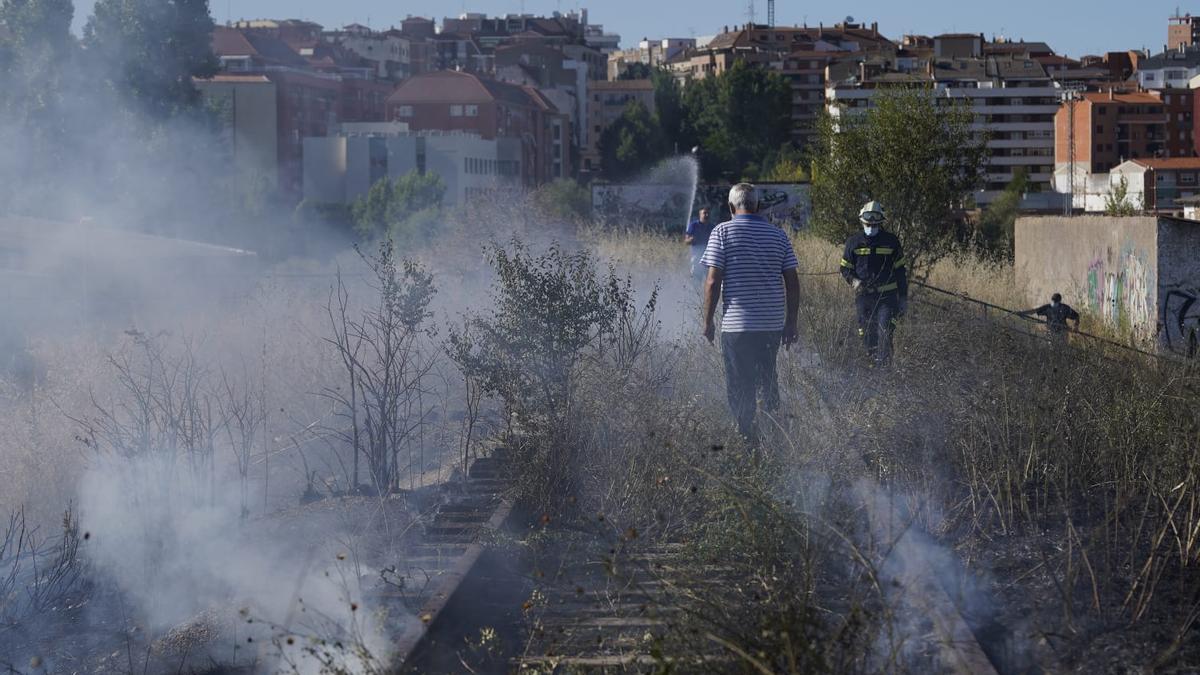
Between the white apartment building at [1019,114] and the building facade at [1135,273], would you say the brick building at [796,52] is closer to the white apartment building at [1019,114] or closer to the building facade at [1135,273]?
the white apartment building at [1019,114]

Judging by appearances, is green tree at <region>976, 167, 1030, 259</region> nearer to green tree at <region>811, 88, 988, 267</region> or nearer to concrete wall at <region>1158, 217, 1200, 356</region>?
green tree at <region>811, 88, 988, 267</region>

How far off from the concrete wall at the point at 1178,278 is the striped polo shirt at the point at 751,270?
8.15 m

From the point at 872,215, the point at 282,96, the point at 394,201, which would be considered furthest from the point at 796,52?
the point at 872,215

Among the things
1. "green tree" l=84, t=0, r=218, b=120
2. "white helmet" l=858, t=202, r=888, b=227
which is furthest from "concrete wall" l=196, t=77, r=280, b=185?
"white helmet" l=858, t=202, r=888, b=227

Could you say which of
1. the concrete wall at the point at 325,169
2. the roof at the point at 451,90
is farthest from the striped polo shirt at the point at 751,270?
the roof at the point at 451,90

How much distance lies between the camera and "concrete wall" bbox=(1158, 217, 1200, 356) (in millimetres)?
15352

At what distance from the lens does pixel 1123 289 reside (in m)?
16.7

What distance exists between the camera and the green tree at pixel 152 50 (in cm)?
5291

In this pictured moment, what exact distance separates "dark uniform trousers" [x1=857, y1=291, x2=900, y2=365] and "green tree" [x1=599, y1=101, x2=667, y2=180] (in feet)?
341

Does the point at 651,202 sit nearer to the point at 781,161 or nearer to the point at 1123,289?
the point at 1123,289

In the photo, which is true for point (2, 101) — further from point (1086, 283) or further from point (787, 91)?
point (787, 91)

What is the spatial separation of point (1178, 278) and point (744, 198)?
27.7 feet

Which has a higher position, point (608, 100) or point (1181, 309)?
point (608, 100)

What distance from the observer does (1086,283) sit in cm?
1827
